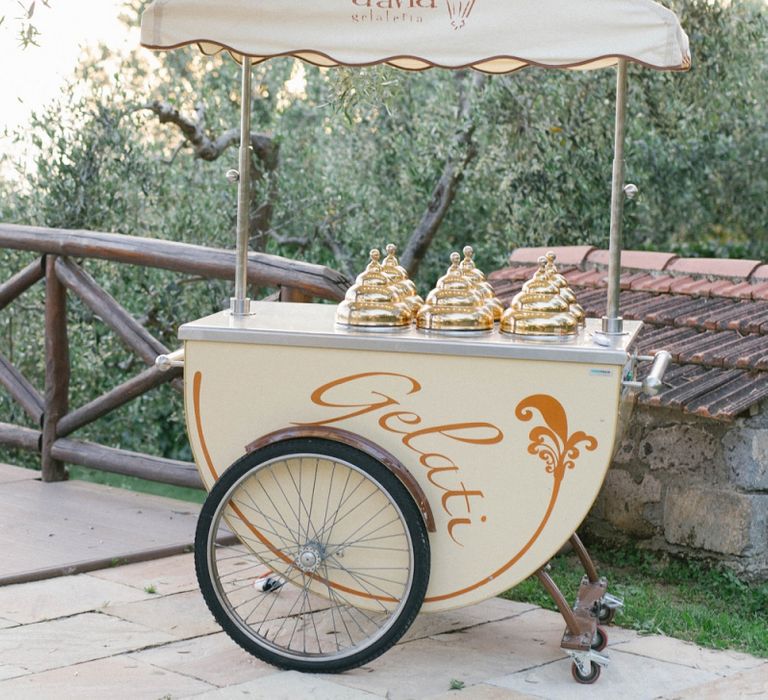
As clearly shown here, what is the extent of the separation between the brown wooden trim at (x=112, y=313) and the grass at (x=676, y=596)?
1.99m

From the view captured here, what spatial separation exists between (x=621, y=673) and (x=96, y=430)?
5.53 meters

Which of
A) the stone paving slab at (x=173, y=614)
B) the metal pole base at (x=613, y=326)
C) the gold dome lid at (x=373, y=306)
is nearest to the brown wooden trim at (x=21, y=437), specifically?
the stone paving slab at (x=173, y=614)

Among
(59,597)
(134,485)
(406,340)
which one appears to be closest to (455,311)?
(406,340)

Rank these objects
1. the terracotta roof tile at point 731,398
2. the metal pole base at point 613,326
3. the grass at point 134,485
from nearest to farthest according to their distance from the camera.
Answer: the metal pole base at point 613,326 < the terracotta roof tile at point 731,398 < the grass at point 134,485

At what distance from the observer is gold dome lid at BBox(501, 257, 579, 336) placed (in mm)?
3279

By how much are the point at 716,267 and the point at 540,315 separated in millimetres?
2068

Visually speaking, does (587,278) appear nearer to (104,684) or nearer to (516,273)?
(516,273)

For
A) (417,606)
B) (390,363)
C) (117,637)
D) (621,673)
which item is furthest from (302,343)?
(621,673)

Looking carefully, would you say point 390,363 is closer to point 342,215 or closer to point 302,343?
point 302,343

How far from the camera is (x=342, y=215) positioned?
8.38 meters

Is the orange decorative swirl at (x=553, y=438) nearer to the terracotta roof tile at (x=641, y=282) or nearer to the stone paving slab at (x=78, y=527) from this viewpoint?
the stone paving slab at (x=78, y=527)

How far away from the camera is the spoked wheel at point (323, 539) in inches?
127

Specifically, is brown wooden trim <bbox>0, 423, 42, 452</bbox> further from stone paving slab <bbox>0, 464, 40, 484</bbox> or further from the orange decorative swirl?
the orange decorative swirl

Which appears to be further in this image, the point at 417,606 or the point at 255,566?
the point at 255,566
